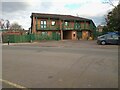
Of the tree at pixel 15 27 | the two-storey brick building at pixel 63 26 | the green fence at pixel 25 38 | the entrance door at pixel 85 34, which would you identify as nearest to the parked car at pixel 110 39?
the green fence at pixel 25 38

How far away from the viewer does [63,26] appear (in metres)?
55.4

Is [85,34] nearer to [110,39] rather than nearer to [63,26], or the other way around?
[63,26]

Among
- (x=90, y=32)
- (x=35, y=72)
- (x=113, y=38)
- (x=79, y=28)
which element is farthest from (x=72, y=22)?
(x=35, y=72)

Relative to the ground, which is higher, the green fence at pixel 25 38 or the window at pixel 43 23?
the window at pixel 43 23

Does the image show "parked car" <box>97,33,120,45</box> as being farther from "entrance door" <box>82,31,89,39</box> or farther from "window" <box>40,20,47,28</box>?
"entrance door" <box>82,31,89,39</box>

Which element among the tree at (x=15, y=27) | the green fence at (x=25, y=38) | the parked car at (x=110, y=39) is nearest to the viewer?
the parked car at (x=110, y=39)

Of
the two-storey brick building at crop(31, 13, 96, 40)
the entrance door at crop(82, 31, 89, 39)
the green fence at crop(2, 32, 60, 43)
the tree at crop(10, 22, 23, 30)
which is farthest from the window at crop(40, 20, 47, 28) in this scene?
the tree at crop(10, 22, 23, 30)

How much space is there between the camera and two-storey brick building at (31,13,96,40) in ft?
175

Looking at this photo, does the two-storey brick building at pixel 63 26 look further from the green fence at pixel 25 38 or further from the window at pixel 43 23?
the green fence at pixel 25 38

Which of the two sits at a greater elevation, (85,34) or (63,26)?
(63,26)

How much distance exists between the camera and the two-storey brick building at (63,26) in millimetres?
53319

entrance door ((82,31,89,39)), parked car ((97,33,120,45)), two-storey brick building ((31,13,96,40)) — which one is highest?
two-storey brick building ((31,13,96,40))

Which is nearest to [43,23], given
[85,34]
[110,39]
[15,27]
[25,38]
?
[25,38]

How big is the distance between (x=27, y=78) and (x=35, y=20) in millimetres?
44586
